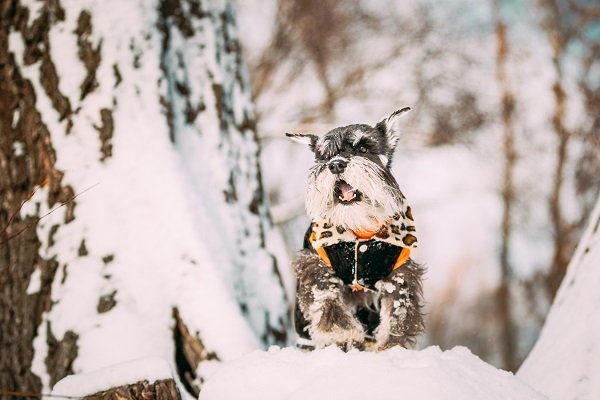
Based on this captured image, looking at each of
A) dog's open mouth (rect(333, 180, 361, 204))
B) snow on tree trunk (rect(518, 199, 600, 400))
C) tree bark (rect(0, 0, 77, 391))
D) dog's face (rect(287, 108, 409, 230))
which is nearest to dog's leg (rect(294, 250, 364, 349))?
dog's face (rect(287, 108, 409, 230))

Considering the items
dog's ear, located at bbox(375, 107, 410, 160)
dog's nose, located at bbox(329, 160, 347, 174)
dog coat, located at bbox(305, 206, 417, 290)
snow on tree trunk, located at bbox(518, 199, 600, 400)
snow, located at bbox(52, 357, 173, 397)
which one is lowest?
snow on tree trunk, located at bbox(518, 199, 600, 400)

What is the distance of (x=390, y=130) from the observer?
10.8 feet

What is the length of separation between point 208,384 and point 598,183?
1021cm

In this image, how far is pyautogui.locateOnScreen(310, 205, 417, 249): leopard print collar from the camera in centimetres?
308

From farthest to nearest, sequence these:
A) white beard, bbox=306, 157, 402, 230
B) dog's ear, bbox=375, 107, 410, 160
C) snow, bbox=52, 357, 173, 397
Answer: dog's ear, bbox=375, 107, 410, 160
white beard, bbox=306, 157, 402, 230
snow, bbox=52, 357, 173, 397

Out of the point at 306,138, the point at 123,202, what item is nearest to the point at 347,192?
the point at 306,138

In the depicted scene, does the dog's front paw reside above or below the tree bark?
below

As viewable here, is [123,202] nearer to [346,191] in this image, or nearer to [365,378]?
[346,191]

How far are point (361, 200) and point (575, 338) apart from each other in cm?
152

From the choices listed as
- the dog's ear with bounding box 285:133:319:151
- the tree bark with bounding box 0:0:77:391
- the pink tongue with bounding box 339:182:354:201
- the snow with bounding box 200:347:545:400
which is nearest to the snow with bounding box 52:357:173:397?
the snow with bounding box 200:347:545:400

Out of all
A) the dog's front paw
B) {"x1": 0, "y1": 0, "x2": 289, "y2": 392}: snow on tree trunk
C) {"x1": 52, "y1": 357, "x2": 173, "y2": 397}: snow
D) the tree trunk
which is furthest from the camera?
the tree trunk

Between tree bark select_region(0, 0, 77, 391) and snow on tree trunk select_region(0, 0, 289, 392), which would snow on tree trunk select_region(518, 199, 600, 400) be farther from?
tree bark select_region(0, 0, 77, 391)

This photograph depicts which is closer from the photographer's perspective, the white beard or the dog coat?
the white beard

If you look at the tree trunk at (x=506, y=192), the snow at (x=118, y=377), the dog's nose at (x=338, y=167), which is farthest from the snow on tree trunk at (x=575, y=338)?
the tree trunk at (x=506, y=192)
